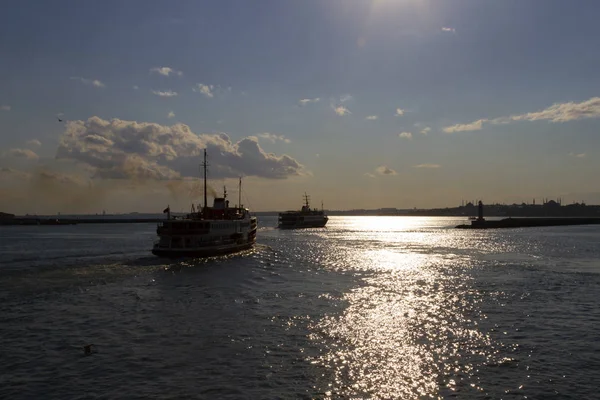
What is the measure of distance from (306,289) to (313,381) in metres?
22.3

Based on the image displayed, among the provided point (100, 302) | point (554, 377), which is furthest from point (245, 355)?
point (100, 302)

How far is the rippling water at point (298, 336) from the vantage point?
17.0 metres

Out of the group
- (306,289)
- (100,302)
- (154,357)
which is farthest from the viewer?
(306,289)

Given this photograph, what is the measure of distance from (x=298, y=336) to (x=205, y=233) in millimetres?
46001

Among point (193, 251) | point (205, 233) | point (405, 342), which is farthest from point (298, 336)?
point (205, 233)

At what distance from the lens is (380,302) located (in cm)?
3356

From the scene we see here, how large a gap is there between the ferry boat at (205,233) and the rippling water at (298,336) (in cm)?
1621

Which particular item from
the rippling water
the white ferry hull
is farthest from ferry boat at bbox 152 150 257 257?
the rippling water

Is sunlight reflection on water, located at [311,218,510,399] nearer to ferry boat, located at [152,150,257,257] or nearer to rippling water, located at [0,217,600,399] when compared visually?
rippling water, located at [0,217,600,399]

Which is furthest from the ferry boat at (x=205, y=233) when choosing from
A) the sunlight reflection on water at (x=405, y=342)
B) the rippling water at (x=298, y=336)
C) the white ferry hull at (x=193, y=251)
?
the sunlight reflection on water at (x=405, y=342)

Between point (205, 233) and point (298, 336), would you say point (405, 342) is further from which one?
point (205, 233)

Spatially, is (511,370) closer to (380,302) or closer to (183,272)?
(380,302)

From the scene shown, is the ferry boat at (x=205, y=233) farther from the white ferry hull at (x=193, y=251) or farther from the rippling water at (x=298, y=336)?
the rippling water at (x=298, y=336)

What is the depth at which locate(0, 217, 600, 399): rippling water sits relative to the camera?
55.6ft
